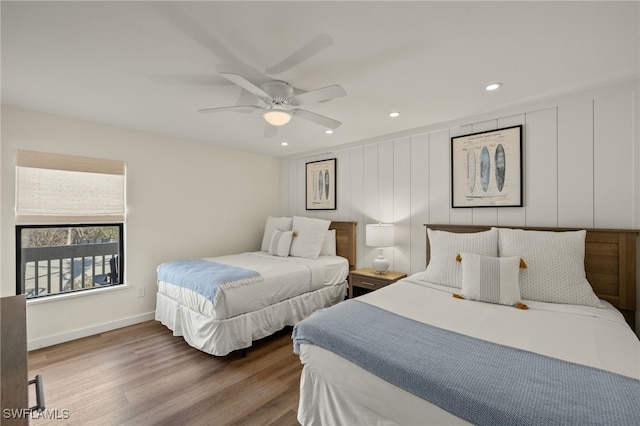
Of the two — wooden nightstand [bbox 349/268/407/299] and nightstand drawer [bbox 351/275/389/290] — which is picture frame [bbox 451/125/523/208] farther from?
nightstand drawer [bbox 351/275/389/290]

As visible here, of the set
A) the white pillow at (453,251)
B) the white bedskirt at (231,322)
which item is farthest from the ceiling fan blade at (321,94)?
the white bedskirt at (231,322)

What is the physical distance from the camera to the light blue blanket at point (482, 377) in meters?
0.95

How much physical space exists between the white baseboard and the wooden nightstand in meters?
2.62

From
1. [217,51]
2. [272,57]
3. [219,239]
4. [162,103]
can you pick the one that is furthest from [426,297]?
[219,239]

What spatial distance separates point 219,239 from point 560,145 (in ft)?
13.9

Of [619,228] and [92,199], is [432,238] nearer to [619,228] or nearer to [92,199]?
[619,228]

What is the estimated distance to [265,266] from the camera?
127 inches

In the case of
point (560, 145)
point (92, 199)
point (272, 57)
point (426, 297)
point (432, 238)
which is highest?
point (272, 57)

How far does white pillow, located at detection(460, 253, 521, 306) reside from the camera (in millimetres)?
1982

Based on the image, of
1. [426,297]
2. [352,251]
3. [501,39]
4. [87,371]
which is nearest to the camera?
[501,39]

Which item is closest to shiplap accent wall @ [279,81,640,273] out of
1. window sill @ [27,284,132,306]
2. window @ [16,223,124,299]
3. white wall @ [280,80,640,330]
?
white wall @ [280,80,640,330]

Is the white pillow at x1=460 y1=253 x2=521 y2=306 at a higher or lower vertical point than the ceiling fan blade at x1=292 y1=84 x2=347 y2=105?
lower

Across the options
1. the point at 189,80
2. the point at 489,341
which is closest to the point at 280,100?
the point at 189,80

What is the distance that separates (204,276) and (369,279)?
1847 mm
